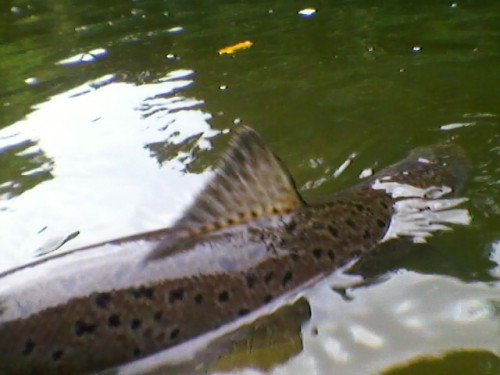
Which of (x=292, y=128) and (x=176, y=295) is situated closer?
(x=176, y=295)

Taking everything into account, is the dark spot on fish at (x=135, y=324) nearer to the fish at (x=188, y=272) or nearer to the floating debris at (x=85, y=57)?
the fish at (x=188, y=272)

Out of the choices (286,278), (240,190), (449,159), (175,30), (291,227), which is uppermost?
(240,190)

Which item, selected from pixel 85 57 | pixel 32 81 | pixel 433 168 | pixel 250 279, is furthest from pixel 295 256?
pixel 85 57

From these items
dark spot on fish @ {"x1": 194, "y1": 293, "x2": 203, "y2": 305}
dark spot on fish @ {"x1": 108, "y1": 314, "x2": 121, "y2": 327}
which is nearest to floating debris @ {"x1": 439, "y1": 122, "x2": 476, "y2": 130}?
dark spot on fish @ {"x1": 194, "y1": 293, "x2": 203, "y2": 305}

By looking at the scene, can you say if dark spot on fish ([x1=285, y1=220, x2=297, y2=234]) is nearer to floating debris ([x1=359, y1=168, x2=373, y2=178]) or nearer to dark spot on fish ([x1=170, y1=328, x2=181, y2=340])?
dark spot on fish ([x1=170, y1=328, x2=181, y2=340])

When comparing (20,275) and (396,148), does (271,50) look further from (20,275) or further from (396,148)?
(20,275)

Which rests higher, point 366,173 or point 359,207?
point 359,207

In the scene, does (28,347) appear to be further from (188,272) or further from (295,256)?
(295,256)
